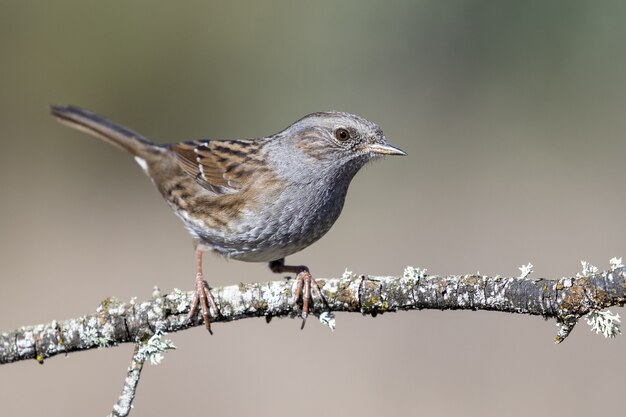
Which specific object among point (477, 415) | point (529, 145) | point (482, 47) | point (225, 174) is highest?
point (482, 47)

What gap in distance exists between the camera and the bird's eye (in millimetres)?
4750

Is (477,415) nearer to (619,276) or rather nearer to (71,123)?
(71,123)

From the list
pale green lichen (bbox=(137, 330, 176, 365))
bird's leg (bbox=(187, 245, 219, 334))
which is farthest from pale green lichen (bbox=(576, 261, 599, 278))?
pale green lichen (bbox=(137, 330, 176, 365))

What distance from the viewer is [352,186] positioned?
11.7 meters

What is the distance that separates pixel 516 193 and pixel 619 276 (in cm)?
862

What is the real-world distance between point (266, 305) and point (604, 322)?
1381 mm

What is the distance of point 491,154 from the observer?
38.5 ft

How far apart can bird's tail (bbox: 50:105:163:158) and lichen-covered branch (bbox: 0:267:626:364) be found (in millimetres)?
1885

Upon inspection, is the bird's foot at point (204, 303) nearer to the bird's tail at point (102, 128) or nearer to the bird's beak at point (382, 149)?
the bird's beak at point (382, 149)

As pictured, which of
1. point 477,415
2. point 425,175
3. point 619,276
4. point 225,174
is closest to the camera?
point 619,276

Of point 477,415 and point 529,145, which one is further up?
point 529,145

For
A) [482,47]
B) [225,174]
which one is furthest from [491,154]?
[225,174]

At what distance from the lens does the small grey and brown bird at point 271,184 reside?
14.8ft

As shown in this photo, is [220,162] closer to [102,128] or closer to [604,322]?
[102,128]
